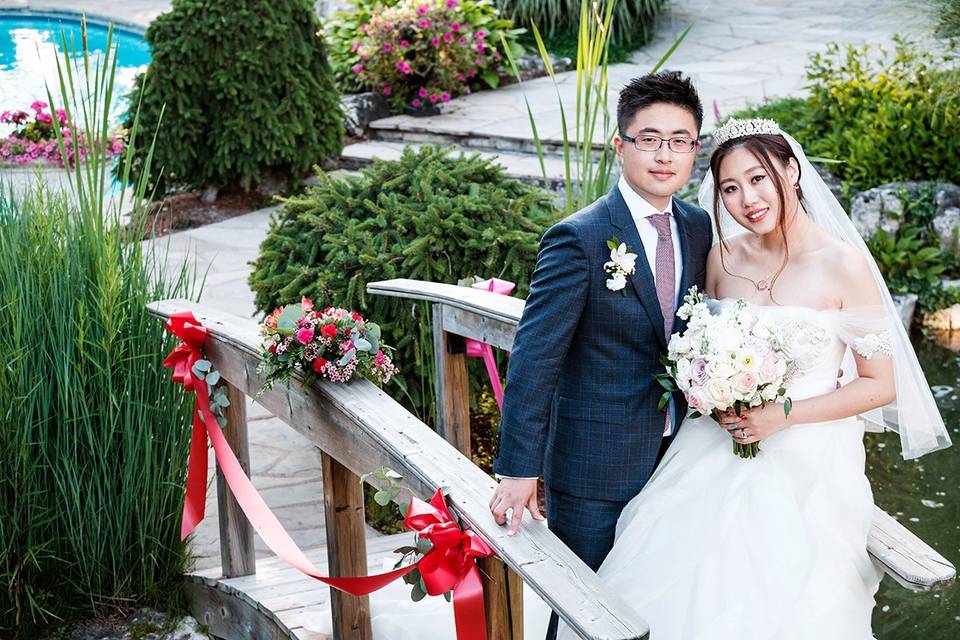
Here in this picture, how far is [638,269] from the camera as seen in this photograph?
7.90 feet

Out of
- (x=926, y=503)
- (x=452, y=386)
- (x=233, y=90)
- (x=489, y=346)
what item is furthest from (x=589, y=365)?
(x=233, y=90)

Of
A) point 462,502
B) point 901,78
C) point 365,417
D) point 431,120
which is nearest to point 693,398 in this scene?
point 462,502

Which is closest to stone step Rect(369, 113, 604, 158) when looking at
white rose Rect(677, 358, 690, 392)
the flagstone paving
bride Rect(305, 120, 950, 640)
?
the flagstone paving

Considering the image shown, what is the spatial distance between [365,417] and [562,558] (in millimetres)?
767

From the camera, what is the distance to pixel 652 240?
246 centimetres

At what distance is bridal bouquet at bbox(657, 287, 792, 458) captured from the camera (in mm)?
2248

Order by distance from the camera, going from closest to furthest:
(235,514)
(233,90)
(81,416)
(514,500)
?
(514,500) < (81,416) < (235,514) < (233,90)

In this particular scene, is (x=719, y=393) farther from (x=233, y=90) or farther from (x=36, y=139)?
(x=36, y=139)

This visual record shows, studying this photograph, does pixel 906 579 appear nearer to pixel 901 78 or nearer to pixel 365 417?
pixel 365 417

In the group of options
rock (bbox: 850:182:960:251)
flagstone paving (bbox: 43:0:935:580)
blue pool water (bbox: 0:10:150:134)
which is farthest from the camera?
blue pool water (bbox: 0:10:150:134)

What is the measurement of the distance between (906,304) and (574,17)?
6.02 meters

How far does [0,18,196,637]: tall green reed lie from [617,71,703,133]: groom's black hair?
1.55 m

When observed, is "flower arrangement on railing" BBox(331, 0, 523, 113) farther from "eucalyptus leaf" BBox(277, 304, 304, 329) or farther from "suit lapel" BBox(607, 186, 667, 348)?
"suit lapel" BBox(607, 186, 667, 348)

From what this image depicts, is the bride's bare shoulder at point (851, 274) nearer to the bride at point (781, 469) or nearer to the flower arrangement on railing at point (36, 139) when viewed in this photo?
the bride at point (781, 469)
